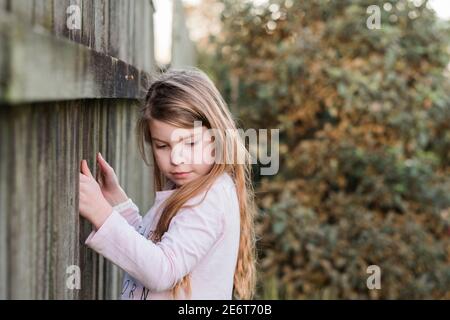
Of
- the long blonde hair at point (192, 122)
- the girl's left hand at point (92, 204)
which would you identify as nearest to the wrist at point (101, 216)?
the girl's left hand at point (92, 204)

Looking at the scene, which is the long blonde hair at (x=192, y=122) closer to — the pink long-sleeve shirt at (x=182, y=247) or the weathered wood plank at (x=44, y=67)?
the pink long-sleeve shirt at (x=182, y=247)

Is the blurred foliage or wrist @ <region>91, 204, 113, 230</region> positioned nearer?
wrist @ <region>91, 204, 113, 230</region>

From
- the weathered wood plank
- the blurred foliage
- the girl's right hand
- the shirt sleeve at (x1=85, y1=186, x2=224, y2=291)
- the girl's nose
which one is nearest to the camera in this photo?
the weathered wood plank

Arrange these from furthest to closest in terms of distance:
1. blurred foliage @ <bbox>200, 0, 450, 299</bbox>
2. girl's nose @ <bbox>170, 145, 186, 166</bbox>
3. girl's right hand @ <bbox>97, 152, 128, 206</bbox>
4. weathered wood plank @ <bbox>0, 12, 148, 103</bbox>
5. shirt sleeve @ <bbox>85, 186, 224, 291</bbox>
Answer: blurred foliage @ <bbox>200, 0, 450, 299</bbox>
girl's right hand @ <bbox>97, 152, 128, 206</bbox>
girl's nose @ <bbox>170, 145, 186, 166</bbox>
shirt sleeve @ <bbox>85, 186, 224, 291</bbox>
weathered wood plank @ <bbox>0, 12, 148, 103</bbox>

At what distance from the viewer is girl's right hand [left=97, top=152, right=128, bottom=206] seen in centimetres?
196

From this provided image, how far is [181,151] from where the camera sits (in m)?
1.84

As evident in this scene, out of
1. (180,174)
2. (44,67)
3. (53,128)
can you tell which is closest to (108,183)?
(180,174)

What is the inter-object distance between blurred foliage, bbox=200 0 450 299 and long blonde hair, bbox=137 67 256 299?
7.74 ft

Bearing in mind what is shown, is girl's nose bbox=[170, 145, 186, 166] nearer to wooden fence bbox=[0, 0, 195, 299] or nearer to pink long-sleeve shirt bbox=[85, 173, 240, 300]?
pink long-sleeve shirt bbox=[85, 173, 240, 300]

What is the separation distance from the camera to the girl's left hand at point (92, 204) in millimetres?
1661

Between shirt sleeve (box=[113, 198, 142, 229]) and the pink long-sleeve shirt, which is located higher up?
shirt sleeve (box=[113, 198, 142, 229])

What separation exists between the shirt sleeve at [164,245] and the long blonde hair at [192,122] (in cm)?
7

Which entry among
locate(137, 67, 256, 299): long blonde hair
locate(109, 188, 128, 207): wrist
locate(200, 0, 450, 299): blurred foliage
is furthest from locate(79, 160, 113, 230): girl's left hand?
locate(200, 0, 450, 299): blurred foliage
